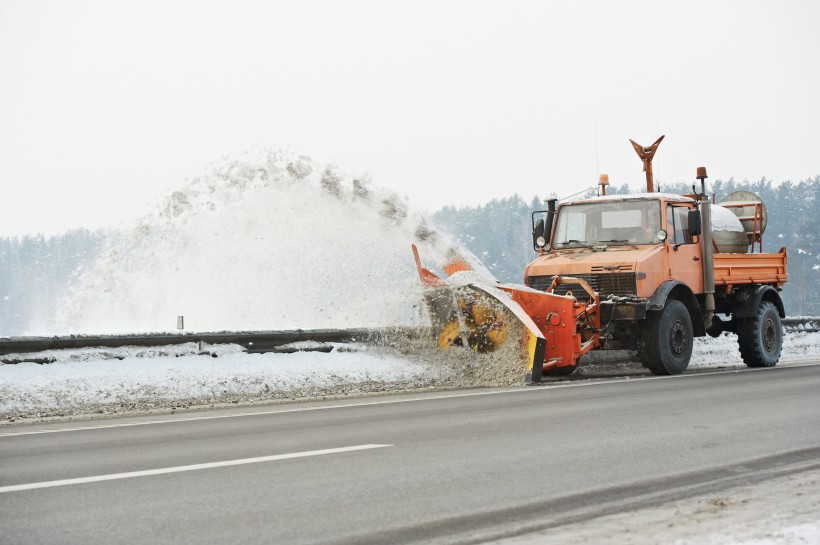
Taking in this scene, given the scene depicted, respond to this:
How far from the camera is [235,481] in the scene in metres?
5.90

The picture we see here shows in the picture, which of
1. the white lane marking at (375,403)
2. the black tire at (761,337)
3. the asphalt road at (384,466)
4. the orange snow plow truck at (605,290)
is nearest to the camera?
the asphalt road at (384,466)

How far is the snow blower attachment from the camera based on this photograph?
12828mm

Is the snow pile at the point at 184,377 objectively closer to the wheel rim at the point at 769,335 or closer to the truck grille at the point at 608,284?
the truck grille at the point at 608,284

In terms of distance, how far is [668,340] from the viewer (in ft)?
46.5

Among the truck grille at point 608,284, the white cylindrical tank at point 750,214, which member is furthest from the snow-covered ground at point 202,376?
the white cylindrical tank at point 750,214

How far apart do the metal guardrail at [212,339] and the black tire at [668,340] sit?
10.9 ft

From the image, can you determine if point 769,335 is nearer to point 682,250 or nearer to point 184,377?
point 682,250

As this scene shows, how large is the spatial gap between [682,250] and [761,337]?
284 centimetres

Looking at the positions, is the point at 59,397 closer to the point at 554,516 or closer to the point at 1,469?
the point at 1,469

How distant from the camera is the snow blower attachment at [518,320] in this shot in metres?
12.8

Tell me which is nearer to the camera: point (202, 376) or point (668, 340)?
point (202, 376)

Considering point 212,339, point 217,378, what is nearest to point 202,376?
point 217,378

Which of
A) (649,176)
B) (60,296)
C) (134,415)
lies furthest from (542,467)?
(60,296)

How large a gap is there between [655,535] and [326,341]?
970 centimetres
